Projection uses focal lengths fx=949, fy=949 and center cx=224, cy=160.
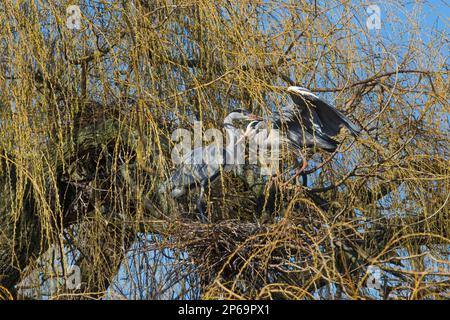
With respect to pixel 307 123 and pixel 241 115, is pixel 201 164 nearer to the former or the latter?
pixel 241 115

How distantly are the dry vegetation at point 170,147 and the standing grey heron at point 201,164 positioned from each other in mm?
71

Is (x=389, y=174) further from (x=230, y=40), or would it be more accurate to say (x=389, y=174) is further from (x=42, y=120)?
(x=42, y=120)

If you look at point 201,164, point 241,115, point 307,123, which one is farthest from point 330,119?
point 201,164

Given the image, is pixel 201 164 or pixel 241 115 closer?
pixel 241 115

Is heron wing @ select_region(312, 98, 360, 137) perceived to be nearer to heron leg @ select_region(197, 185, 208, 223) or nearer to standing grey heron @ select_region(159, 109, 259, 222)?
standing grey heron @ select_region(159, 109, 259, 222)

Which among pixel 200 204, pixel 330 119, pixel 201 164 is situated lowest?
pixel 200 204

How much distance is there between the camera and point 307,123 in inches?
173

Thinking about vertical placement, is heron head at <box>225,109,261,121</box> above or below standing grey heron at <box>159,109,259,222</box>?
above

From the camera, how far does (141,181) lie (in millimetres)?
3879

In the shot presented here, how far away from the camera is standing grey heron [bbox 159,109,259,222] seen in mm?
4176

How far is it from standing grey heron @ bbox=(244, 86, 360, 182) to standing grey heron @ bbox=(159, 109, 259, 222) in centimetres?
9

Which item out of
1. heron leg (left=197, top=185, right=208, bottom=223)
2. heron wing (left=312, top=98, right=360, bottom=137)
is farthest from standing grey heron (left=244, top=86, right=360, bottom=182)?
heron leg (left=197, top=185, right=208, bottom=223)

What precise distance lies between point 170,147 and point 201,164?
0.37 meters

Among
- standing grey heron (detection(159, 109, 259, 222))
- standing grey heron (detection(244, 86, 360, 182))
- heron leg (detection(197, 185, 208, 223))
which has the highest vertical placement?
standing grey heron (detection(244, 86, 360, 182))
